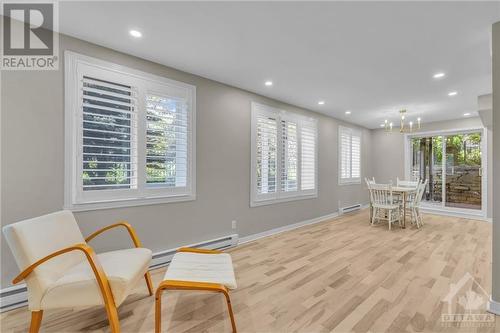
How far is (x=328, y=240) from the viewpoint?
3.87 meters

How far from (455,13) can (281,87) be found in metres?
2.15

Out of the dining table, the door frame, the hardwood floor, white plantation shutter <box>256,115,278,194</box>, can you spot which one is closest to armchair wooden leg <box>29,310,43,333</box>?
the hardwood floor

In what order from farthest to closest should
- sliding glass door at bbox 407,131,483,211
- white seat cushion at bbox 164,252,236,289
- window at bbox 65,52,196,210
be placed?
1. sliding glass door at bbox 407,131,483,211
2. window at bbox 65,52,196,210
3. white seat cushion at bbox 164,252,236,289

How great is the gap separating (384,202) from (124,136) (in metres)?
5.00

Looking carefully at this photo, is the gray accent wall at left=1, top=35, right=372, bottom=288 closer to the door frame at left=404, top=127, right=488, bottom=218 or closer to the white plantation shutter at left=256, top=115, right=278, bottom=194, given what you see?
the white plantation shutter at left=256, top=115, right=278, bottom=194

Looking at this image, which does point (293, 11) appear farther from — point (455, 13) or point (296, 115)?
point (296, 115)

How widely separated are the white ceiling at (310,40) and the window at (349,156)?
93.7 inches

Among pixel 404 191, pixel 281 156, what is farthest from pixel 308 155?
pixel 404 191

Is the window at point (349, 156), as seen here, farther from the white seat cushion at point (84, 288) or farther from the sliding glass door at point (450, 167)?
the white seat cushion at point (84, 288)

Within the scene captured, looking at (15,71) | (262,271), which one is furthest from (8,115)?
(262,271)

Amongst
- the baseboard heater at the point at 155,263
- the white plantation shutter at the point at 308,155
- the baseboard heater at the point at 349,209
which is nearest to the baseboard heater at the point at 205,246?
the baseboard heater at the point at 155,263

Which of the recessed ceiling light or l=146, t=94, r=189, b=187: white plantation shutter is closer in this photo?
the recessed ceiling light

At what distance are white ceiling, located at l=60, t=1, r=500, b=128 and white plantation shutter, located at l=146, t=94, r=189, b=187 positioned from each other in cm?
54

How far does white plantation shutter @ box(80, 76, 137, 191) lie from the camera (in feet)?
7.75
